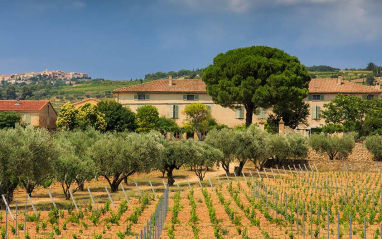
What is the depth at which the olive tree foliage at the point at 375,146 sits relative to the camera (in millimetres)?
50219

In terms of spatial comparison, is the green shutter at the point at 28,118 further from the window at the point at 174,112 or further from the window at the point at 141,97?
the window at the point at 174,112

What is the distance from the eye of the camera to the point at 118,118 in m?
62.9

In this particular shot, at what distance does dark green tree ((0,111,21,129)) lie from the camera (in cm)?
6138

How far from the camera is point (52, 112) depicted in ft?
241

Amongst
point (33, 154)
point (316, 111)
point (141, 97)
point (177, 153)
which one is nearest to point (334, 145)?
point (316, 111)

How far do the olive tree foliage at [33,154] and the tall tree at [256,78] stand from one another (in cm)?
3116

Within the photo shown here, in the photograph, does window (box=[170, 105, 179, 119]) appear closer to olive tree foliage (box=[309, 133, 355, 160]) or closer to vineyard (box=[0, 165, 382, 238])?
olive tree foliage (box=[309, 133, 355, 160])

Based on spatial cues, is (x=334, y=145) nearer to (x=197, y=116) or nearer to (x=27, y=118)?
(x=197, y=116)

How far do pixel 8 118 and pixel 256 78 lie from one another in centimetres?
2849

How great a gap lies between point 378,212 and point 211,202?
8115 millimetres

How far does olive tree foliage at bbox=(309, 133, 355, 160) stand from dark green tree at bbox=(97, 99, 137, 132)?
69.8 feet

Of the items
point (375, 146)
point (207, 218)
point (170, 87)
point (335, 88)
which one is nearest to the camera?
point (207, 218)

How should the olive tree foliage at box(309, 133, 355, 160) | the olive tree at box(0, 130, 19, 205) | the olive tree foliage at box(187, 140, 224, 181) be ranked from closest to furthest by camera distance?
the olive tree at box(0, 130, 19, 205)
the olive tree foliage at box(187, 140, 224, 181)
the olive tree foliage at box(309, 133, 355, 160)

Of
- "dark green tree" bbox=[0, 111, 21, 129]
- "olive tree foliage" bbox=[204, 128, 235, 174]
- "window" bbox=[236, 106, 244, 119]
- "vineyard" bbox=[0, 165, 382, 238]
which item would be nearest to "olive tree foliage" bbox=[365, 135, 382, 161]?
"olive tree foliage" bbox=[204, 128, 235, 174]
